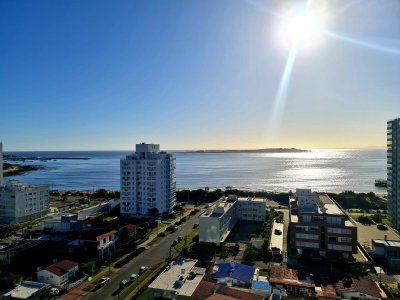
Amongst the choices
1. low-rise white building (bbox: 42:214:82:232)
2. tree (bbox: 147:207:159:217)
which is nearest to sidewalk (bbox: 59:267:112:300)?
low-rise white building (bbox: 42:214:82:232)

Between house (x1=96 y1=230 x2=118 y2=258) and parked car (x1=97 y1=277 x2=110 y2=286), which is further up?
house (x1=96 y1=230 x2=118 y2=258)

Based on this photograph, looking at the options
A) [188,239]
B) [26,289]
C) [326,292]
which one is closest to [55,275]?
[26,289]

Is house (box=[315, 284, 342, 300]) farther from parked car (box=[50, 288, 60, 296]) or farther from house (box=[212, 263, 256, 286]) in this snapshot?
parked car (box=[50, 288, 60, 296])

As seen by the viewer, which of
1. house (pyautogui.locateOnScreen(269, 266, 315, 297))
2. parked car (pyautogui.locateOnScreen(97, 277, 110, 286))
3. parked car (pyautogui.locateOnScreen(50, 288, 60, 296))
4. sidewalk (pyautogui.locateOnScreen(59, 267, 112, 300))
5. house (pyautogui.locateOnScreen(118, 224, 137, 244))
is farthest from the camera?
house (pyautogui.locateOnScreen(118, 224, 137, 244))

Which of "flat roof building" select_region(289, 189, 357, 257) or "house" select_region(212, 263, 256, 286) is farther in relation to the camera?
"flat roof building" select_region(289, 189, 357, 257)

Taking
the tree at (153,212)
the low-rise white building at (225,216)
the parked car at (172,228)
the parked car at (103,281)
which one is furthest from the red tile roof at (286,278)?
the tree at (153,212)

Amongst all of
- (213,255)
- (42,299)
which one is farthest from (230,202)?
(42,299)

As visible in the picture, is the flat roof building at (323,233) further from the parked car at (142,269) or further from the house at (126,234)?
the house at (126,234)

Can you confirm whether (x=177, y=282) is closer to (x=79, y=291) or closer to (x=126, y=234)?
(x=79, y=291)
